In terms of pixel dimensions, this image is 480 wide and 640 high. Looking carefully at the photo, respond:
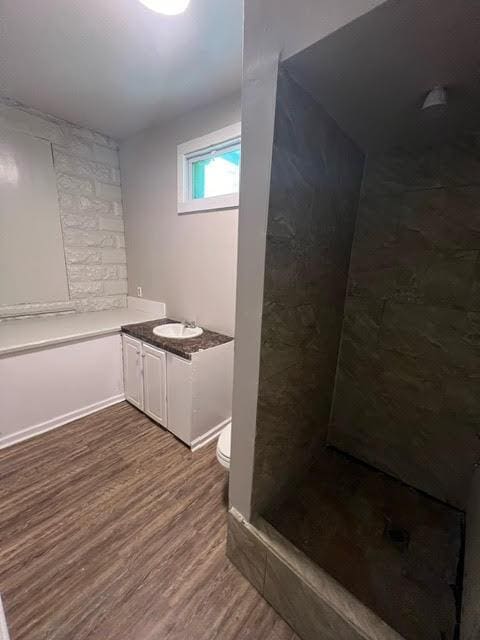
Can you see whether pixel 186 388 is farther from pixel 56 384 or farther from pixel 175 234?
pixel 175 234

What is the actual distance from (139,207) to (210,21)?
5.59 ft

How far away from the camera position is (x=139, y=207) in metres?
2.70

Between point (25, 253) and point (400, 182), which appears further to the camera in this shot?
point (25, 253)

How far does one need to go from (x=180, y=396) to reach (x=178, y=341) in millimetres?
420

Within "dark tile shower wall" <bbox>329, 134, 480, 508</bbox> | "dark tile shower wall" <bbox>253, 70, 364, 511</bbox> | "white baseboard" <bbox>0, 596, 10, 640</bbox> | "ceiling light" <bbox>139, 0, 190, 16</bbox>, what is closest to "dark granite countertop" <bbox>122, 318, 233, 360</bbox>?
"dark tile shower wall" <bbox>253, 70, 364, 511</bbox>

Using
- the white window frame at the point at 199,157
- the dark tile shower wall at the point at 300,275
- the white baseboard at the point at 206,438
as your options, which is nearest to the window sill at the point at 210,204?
the white window frame at the point at 199,157

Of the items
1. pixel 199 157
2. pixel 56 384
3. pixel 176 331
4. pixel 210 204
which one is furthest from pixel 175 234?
pixel 56 384

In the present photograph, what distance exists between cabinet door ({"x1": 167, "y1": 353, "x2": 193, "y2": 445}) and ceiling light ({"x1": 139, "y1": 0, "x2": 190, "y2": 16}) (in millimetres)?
1850

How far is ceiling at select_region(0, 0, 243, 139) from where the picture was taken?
4.22 feet

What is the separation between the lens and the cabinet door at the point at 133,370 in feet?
7.32

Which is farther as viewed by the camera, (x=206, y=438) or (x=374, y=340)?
(x=206, y=438)

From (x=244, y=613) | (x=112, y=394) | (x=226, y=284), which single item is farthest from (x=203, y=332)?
(x=244, y=613)

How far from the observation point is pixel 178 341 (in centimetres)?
203

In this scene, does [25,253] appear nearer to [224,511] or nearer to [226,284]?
[226,284]
